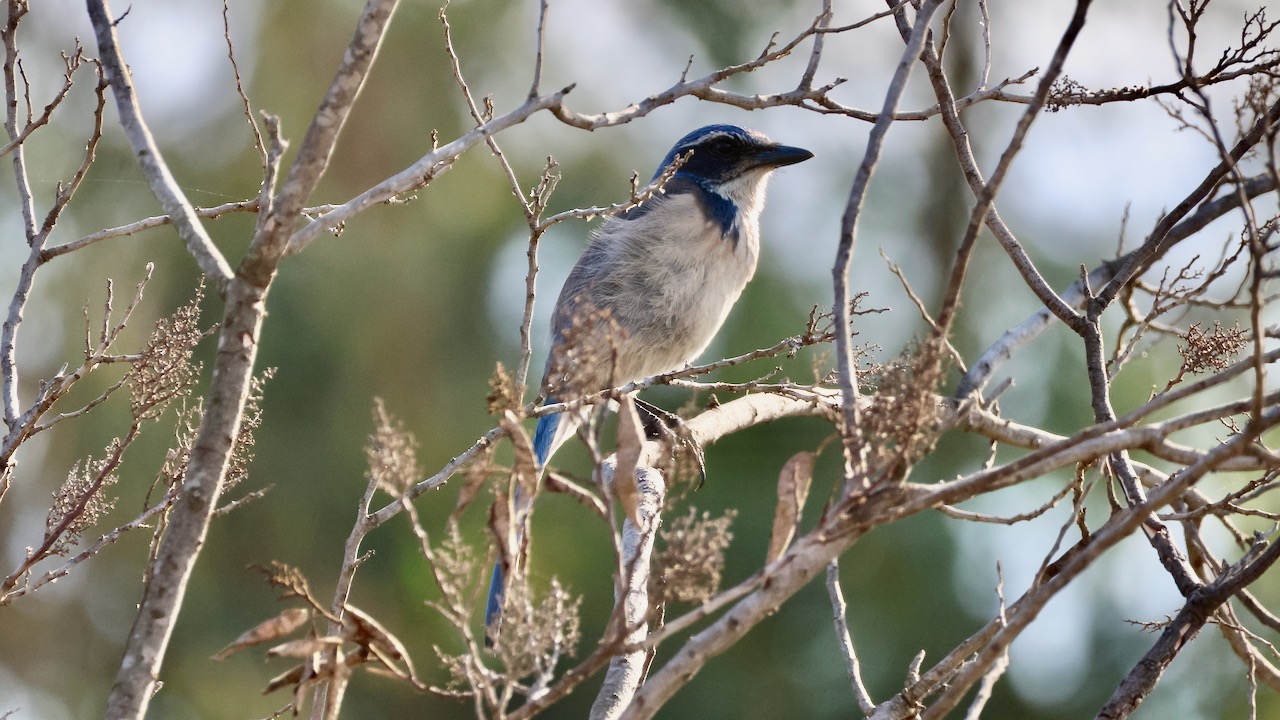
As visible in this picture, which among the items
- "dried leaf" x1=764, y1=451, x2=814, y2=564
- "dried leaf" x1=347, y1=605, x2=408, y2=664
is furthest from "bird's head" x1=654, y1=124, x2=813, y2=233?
"dried leaf" x1=347, y1=605, x2=408, y2=664

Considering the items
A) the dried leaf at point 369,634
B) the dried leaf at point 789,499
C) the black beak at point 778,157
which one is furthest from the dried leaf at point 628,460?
the black beak at point 778,157

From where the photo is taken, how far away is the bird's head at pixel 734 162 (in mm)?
5113

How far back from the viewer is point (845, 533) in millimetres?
1532

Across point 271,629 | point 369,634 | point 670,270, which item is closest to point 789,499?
point 369,634

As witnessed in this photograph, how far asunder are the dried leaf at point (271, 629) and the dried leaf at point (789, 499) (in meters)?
0.56

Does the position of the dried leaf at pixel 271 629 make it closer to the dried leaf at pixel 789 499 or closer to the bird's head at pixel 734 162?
the dried leaf at pixel 789 499

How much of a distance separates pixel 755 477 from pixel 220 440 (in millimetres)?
5846

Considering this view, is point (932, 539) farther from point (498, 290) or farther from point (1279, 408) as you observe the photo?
point (1279, 408)

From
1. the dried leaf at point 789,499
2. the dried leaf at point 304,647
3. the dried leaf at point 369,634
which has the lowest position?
the dried leaf at point 304,647

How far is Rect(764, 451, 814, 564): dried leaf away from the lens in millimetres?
1553

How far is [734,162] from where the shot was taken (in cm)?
518

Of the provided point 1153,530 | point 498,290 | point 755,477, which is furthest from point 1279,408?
point 498,290

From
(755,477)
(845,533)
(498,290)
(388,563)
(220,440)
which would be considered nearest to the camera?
(845,533)

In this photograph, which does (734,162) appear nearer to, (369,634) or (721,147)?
(721,147)
